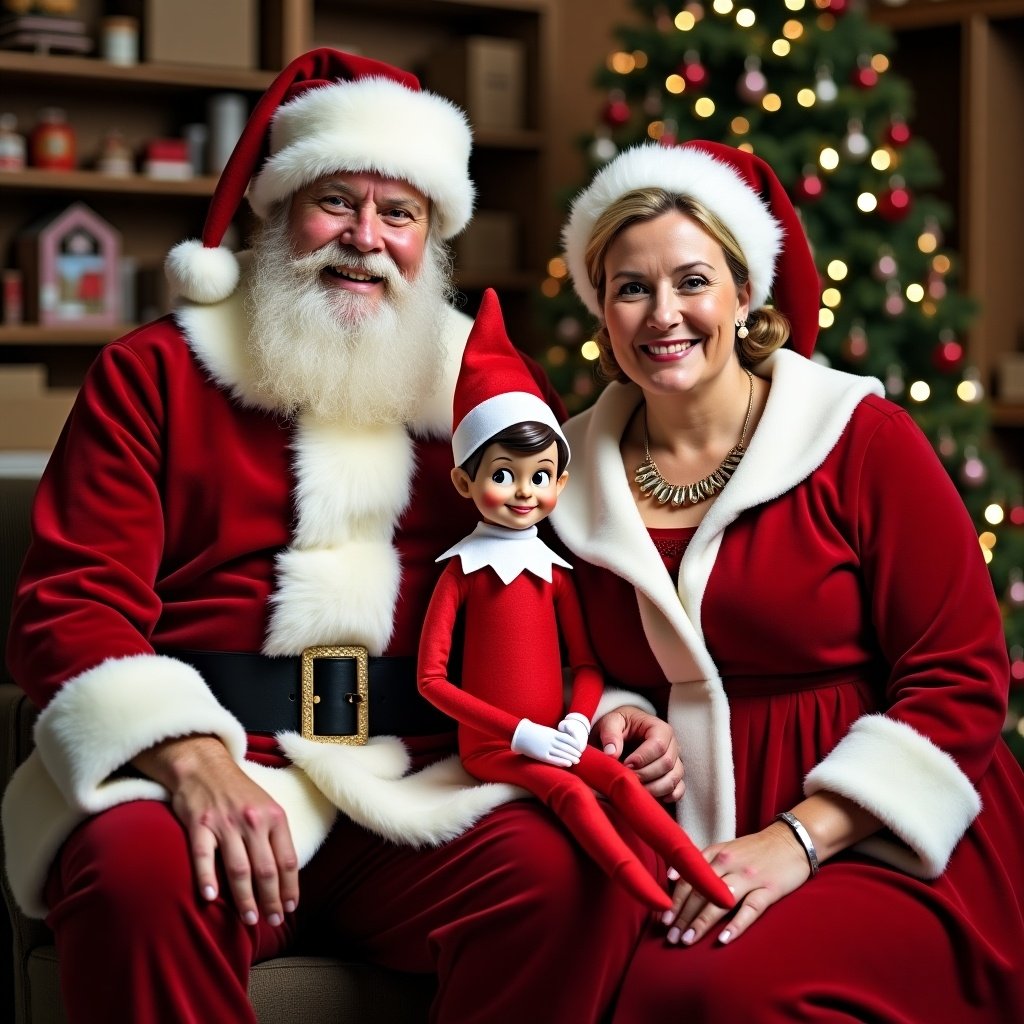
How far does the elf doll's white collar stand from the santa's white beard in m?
0.31

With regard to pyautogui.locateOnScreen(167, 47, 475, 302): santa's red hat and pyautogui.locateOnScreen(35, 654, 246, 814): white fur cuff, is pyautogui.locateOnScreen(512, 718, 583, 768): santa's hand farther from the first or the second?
pyautogui.locateOnScreen(167, 47, 475, 302): santa's red hat

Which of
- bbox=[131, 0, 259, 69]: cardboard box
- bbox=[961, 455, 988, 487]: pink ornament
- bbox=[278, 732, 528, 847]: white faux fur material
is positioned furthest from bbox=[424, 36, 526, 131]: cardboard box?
bbox=[278, 732, 528, 847]: white faux fur material

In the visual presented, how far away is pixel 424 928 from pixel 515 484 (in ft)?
1.80

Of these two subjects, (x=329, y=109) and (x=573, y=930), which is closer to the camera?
(x=573, y=930)

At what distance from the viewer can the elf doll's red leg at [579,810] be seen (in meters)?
1.52

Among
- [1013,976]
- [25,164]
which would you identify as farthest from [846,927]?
[25,164]

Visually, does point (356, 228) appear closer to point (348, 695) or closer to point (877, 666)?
point (348, 695)

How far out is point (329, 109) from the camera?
2047 millimetres

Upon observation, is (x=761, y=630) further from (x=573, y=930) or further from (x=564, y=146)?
(x=564, y=146)

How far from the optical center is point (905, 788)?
167 cm

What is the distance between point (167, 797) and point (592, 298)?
Result: 2.92ft

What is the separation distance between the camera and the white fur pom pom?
204cm

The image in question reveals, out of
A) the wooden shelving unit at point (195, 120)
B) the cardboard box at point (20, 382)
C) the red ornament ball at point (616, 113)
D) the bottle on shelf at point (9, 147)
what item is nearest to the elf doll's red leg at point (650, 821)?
the red ornament ball at point (616, 113)

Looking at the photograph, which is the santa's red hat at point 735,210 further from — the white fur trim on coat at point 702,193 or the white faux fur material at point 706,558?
the white faux fur material at point 706,558
